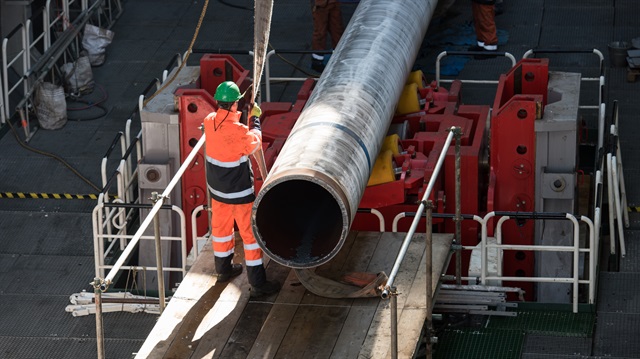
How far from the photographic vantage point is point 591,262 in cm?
1312

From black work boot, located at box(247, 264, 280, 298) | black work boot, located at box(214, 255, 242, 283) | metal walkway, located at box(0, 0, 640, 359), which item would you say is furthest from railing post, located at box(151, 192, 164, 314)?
metal walkway, located at box(0, 0, 640, 359)

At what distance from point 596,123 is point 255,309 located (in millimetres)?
7199

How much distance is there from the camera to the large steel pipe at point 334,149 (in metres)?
11.5

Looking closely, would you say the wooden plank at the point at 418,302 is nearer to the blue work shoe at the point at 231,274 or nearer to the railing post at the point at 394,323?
the railing post at the point at 394,323

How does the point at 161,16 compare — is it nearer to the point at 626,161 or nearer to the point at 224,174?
the point at 626,161

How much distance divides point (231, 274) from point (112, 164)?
563cm

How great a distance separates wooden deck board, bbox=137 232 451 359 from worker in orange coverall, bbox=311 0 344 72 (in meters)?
6.73

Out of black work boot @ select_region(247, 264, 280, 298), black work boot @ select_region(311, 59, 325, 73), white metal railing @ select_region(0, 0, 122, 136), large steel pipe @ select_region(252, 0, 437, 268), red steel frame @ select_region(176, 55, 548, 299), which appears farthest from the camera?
black work boot @ select_region(311, 59, 325, 73)

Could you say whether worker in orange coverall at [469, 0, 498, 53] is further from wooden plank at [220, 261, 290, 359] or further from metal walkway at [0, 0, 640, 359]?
wooden plank at [220, 261, 290, 359]

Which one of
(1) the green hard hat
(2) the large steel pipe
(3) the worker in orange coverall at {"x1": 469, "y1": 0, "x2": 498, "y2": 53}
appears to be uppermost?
(1) the green hard hat

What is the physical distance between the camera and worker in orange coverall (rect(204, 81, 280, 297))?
38.7 ft

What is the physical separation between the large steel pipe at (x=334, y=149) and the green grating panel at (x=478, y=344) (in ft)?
4.81

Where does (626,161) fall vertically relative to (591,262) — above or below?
below

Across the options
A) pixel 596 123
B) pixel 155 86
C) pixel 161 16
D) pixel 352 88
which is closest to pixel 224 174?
pixel 352 88
